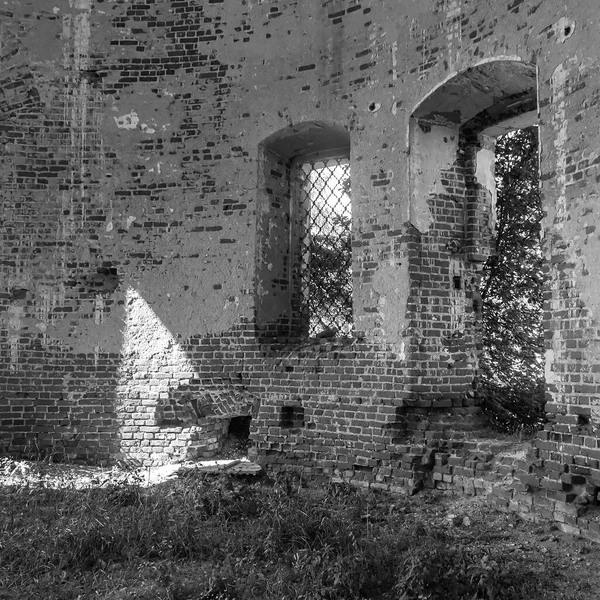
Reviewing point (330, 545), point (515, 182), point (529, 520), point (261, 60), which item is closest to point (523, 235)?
point (515, 182)

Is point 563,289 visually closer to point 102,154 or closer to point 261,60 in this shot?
point 261,60

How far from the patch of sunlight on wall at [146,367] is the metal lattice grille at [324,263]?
162 cm

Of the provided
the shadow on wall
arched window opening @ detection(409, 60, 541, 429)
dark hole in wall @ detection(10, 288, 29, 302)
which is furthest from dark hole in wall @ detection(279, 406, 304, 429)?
dark hole in wall @ detection(10, 288, 29, 302)

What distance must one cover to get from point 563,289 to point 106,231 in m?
4.98

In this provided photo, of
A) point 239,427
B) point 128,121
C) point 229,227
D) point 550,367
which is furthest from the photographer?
point 239,427

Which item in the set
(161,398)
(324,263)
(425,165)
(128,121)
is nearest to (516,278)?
(324,263)

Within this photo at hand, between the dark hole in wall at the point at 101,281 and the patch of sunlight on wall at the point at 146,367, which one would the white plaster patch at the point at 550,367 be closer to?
the patch of sunlight on wall at the point at 146,367

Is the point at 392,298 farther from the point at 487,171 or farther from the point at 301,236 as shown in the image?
the point at 301,236

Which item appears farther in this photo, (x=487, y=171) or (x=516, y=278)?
(x=516, y=278)

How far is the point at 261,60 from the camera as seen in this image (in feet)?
24.5

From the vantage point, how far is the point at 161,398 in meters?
7.48

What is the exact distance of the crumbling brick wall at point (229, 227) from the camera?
6.38 metres

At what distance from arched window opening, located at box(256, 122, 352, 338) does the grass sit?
237cm

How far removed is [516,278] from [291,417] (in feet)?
13.5
